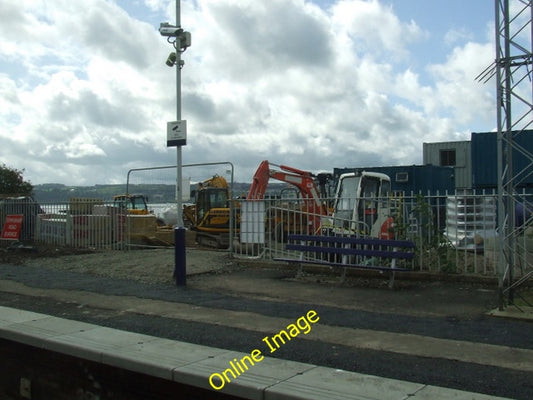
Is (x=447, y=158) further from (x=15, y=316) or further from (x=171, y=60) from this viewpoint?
(x=15, y=316)

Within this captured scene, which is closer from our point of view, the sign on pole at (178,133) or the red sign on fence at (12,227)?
the sign on pole at (178,133)

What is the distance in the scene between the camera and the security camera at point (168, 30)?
1104 cm

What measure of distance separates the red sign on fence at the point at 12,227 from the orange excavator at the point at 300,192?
8604 millimetres

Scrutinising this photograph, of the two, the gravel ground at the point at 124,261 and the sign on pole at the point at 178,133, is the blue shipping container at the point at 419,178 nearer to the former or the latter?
the gravel ground at the point at 124,261

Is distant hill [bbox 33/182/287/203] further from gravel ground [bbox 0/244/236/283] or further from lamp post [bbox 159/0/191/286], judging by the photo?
lamp post [bbox 159/0/191/286]

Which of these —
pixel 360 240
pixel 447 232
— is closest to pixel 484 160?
pixel 447 232

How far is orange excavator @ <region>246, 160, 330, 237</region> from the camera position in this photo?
45.9 ft

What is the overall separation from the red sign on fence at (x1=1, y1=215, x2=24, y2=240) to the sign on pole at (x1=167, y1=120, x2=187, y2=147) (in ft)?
34.8

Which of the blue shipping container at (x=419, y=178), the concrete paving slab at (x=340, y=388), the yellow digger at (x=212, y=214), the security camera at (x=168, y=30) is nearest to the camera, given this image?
the concrete paving slab at (x=340, y=388)

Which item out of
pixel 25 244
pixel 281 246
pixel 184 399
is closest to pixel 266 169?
pixel 281 246

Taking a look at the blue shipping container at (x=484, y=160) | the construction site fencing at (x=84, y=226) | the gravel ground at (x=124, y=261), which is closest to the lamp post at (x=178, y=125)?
the gravel ground at (x=124, y=261)

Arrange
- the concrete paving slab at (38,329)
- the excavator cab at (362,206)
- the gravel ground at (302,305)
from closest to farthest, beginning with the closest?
the gravel ground at (302,305), the concrete paving slab at (38,329), the excavator cab at (362,206)

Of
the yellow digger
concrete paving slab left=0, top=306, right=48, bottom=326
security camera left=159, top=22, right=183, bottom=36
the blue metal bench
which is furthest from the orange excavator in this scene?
concrete paving slab left=0, top=306, right=48, bottom=326

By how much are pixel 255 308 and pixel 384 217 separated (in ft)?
18.7
